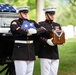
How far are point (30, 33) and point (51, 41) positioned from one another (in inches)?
19.5

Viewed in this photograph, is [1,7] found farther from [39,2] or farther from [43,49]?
[39,2]

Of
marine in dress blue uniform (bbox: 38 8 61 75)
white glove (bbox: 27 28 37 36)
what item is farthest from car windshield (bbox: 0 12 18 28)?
white glove (bbox: 27 28 37 36)

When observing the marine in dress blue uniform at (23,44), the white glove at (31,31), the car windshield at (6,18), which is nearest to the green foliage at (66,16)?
the car windshield at (6,18)

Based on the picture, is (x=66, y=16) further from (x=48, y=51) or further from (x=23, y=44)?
(x=23, y=44)

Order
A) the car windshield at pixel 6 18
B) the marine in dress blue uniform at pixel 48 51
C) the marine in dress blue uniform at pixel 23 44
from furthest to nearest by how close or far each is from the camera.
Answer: the car windshield at pixel 6 18 → the marine in dress blue uniform at pixel 48 51 → the marine in dress blue uniform at pixel 23 44

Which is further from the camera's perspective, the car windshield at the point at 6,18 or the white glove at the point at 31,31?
the car windshield at the point at 6,18

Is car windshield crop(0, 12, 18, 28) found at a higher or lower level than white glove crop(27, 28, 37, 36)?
higher

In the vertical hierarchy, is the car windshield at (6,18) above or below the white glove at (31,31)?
above

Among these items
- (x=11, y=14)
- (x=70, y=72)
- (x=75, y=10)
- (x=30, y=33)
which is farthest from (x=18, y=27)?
(x=75, y=10)

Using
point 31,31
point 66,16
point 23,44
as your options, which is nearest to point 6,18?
point 23,44

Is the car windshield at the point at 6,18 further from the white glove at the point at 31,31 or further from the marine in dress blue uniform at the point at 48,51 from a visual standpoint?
the white glove at the point at 31,31

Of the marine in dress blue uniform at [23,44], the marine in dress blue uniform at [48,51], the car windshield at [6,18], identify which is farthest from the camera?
the car windshield at [6,18]

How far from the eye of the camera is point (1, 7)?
10.4 metres

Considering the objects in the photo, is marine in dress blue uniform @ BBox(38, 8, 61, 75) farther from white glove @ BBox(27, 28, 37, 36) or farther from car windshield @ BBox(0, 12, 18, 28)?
car windshield @ BBox(0, 12, 18, 28)
